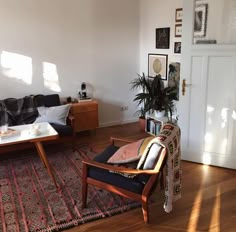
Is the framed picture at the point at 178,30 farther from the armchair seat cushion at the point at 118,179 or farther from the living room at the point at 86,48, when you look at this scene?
the armchair seat cushion at the point at 118,179

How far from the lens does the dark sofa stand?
4.09 m

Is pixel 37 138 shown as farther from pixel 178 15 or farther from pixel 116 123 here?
pixel 178 15

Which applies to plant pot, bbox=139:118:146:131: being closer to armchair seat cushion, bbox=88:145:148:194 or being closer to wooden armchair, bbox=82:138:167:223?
armchair seat cushion, bbox=88:145:148:194

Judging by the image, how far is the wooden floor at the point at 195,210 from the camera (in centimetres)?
253

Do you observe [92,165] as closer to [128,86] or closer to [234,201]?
[234,201]

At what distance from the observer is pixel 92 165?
263cm

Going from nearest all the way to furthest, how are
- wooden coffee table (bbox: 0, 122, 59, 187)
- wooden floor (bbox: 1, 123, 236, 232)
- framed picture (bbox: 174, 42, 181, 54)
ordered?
wooden floor (bbox: 1, 123, 236, 232), wooden coffee table (bbox: 0, 122, 59, 187), framed picture (bbox: 174, 42, 181, 54)

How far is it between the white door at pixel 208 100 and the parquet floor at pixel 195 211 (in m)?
0.27

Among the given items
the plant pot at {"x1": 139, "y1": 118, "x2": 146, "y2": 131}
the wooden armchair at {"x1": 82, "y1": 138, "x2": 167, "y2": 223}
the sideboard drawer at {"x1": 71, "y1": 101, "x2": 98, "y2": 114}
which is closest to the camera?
the wooden armchair at {"x1": 82, "y1": 138, "x2": 167, "y2": 223}

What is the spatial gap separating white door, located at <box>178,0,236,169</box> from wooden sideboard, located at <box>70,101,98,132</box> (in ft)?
5.36

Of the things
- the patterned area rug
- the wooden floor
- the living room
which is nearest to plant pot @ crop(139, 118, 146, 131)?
the living room

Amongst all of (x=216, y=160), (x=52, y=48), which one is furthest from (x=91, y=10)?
(x=216, y=160)

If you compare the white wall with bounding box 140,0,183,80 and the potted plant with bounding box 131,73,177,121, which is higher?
the white wall with bounding box 140,0,183,80

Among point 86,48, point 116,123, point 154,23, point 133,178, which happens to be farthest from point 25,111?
point 154,23
